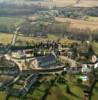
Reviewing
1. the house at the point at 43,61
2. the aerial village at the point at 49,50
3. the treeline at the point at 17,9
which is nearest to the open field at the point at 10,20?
the aerial village at the point at 49,50

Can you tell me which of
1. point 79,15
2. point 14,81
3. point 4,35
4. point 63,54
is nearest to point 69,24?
point 79,15

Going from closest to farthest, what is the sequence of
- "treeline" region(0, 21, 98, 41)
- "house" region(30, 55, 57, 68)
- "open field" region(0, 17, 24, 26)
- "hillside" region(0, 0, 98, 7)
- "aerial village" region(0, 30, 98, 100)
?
1. "aerial village" region(0, 30, 98, 100)
2. "house" region(30, 55, 57, 68)
3. "treeline" region(0, 21, 98, 41)
4. "open field" region(0, 17, 24, 26)
5. "hillside" region(0, 0, 98, 7)

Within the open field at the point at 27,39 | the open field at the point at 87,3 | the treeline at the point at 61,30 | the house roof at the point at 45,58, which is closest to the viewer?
the house roof at the point at 45,58

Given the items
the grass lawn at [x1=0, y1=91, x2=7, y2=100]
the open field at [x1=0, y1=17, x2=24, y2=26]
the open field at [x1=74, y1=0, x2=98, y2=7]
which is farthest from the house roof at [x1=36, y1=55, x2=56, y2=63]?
the open field at [x1=74, y1=0, x2=98, y2=7]

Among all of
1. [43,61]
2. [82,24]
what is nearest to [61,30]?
[82,24]

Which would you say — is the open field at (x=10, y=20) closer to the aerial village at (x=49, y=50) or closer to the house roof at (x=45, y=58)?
the aerial village at (x=49, y=50)

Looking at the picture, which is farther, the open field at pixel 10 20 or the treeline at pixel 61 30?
the open field at pixel 10 20

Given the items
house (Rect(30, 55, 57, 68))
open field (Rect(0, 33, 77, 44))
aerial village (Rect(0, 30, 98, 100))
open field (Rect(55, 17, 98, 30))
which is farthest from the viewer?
open field (Rect(55, 17, 98, 30))

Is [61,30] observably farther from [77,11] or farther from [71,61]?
[71,61]

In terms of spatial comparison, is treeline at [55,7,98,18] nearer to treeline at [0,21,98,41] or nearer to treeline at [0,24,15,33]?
treeline at [0,21,98,41]
